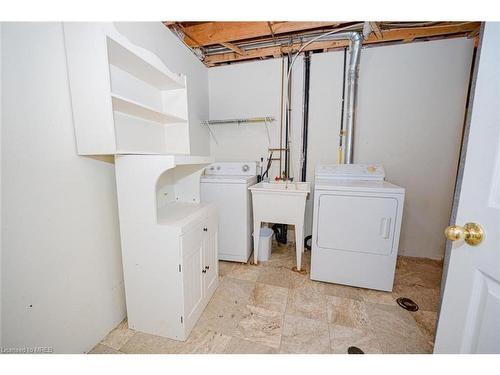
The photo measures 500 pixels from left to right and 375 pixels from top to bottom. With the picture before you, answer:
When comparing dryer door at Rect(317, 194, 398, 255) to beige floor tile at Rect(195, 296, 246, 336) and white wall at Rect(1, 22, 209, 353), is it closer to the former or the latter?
beige floor tile at Rect(195, 296, 246, 336)

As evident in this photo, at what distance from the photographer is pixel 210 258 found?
5.49 feet

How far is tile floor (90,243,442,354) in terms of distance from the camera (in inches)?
50.6

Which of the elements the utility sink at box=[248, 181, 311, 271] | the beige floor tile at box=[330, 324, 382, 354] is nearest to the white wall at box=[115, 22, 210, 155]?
the utility sink at box=[248, 181, 311, 271]

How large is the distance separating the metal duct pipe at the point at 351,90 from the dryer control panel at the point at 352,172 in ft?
0.75

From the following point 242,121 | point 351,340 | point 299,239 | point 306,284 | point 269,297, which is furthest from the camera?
point 242,121

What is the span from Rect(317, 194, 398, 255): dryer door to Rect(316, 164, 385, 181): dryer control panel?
51 centimetres

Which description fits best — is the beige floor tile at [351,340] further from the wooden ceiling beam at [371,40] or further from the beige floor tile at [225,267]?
the wooden ceiling beam at [371,40]

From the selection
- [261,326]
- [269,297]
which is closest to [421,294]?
[269,297]

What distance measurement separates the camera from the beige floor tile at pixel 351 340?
1278 millimetres

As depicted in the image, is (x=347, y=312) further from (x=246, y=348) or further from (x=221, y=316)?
(x=221, y=316)

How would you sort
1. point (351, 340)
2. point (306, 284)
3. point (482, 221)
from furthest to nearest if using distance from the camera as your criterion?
point (306, 284)
point (351, 340)
point (482, 221)

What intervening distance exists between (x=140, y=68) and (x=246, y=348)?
2002 millimetres
